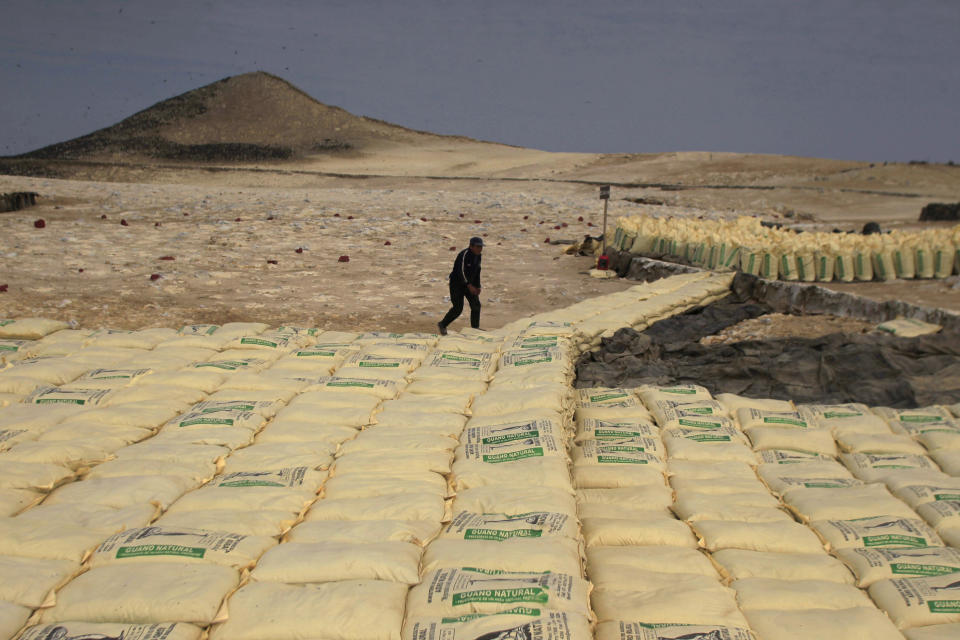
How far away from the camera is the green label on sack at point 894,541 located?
11.0 feet

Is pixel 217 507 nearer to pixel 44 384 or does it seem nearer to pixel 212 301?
pixel 44 384

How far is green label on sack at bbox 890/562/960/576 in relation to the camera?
3035 mm

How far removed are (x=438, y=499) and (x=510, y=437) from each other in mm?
719

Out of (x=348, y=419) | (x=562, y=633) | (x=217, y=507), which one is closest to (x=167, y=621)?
(x=217, y=507)

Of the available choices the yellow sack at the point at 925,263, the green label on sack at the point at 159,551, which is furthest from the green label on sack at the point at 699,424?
the yellow sack at the point at 925,263

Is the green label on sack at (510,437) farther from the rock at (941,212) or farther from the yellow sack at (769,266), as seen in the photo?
the rock at (941,212)

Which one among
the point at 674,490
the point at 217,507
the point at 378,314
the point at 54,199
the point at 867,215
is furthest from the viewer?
the point at 867,215

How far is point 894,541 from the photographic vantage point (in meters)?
3.37

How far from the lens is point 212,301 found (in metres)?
9.21

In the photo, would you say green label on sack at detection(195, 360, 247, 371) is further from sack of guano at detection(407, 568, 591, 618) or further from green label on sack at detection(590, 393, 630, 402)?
sack of guano at detection(407, 568, 591, 618)

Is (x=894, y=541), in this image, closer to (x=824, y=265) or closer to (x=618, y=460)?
(x=618, y=460)

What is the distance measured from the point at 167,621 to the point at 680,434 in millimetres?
3160

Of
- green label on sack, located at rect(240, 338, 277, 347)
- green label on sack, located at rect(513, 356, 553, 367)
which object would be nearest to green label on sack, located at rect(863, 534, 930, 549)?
green label on sack, located at rect(513, 356, 553, 367)

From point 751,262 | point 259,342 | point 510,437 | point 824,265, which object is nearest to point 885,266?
point 824,265
